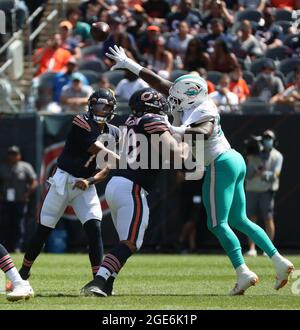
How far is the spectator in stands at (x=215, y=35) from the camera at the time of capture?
18.6 m

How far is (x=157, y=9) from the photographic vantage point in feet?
67.7

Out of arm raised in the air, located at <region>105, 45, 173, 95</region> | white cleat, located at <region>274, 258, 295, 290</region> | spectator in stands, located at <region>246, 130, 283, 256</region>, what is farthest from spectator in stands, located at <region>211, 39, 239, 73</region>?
white cleat, located at <region>274, 258, 295, 290</region>

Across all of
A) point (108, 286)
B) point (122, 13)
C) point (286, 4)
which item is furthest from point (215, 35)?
point (108, 286)

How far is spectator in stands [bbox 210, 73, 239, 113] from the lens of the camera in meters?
17.3

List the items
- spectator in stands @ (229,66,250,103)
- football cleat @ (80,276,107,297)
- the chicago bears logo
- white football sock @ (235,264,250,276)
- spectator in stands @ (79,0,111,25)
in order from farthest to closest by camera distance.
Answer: spectator in stands @ (79,0,111,25) → spectator in stands @ (229,66,250,103) → the chicago bears logo → white football sock @ (235,264,250,276) → football cleat @ (80,276,107,297)

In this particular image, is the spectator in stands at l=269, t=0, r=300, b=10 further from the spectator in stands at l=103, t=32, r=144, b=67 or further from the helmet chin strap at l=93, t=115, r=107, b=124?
the helmet chin strap at l=93, t=115, r=107, b=124

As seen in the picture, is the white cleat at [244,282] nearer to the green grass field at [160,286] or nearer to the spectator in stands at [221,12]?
the green grass field at [160,286]

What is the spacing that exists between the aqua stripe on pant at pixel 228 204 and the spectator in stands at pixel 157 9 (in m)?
11.1

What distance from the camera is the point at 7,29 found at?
19719 millimetres

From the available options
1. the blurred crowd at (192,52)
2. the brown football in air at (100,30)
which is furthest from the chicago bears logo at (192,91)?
the blurred crowd at (192,52)

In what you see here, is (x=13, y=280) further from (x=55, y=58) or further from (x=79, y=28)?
(x=79, y=28)

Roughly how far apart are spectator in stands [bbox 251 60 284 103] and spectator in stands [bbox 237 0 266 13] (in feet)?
5.47
